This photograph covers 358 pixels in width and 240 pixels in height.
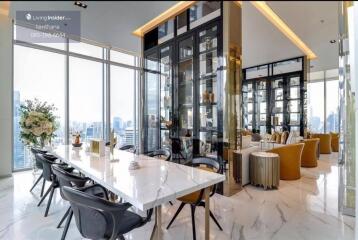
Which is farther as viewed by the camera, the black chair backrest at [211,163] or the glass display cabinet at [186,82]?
the glass display cabinet at [186,82]

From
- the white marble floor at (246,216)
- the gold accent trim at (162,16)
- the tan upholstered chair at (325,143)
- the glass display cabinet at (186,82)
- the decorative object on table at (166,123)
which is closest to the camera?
the gold accent trim at (162,16)

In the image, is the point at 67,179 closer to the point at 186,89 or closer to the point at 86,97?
the point at 186,89

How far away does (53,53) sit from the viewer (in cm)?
477

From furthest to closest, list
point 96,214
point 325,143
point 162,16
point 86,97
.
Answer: point 325,143, point 86,97, point 162,16, point 96,214

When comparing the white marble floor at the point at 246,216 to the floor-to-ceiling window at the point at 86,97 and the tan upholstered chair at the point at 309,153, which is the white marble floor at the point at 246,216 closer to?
the tan upholstered chair at the point at 309,153

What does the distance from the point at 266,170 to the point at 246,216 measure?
1.16 meters

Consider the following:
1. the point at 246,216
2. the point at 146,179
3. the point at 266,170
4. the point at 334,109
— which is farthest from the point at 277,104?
the point at 146,179

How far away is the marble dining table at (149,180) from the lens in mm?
1346

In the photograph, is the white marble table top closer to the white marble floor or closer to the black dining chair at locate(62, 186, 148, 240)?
the black dining chair at locate(62, 186, 148, 240)

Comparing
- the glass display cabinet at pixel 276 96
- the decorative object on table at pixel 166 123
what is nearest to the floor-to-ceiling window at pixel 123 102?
the decorative object on table at pixel 166 123

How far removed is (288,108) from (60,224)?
675 centimetres

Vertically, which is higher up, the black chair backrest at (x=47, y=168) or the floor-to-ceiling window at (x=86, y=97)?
the floor-to-ceiling window at (x=86, y=97)

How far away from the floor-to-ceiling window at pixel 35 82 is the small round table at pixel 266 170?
422cm

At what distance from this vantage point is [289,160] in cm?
396
